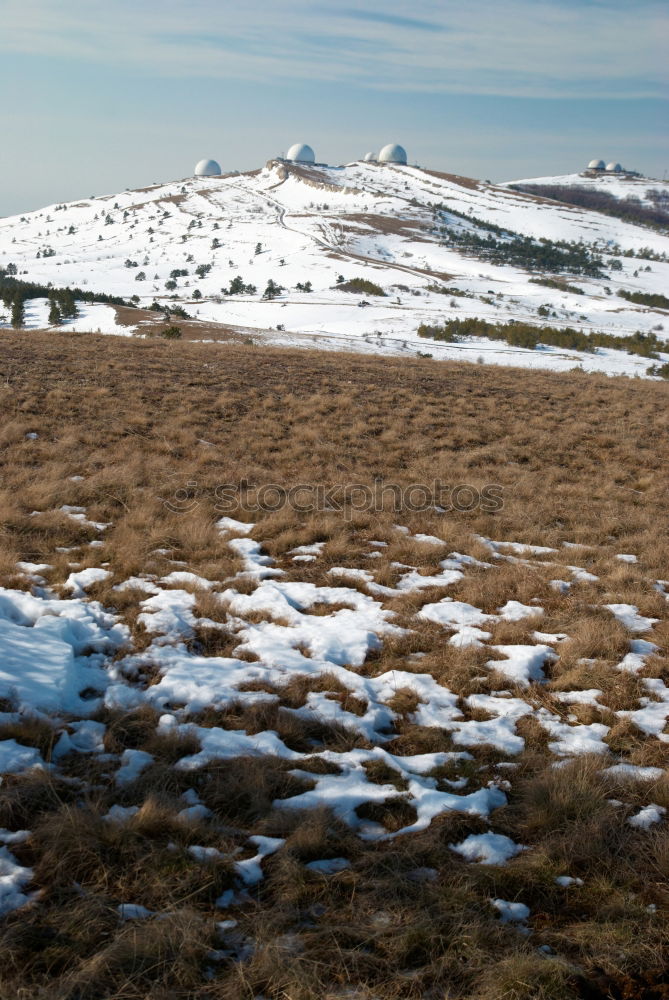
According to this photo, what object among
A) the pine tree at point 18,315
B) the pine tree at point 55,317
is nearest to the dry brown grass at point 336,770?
the pine tree at point 18,315

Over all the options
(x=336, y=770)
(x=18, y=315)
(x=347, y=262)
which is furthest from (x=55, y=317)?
(x=347, y=262)

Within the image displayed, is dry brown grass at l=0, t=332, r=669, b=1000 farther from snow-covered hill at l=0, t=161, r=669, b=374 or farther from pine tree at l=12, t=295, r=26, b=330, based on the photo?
pine tree at l=12, t=295, r=26, b=330

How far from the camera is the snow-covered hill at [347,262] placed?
56.5 metres

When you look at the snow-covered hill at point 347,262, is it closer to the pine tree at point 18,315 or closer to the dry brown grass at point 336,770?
the pine tree at point 18,315

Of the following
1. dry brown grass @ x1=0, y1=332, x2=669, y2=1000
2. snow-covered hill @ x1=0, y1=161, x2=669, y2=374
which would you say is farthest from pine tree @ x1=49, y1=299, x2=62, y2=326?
dry brown grass @ x1=0, y1=332, x2=669, y2=1000

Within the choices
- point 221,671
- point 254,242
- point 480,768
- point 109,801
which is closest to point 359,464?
point 221,671

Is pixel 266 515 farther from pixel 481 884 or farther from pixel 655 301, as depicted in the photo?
pixel 655 301

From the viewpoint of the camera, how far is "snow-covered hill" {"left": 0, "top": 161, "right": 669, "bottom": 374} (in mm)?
56469

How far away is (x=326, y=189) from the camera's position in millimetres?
175875

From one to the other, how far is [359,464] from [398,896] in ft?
29.6

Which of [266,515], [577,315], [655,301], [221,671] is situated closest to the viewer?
[221,671]

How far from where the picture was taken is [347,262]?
106625 mm

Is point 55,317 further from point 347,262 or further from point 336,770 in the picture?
point 347,262

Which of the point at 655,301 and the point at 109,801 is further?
the point at 655,301
